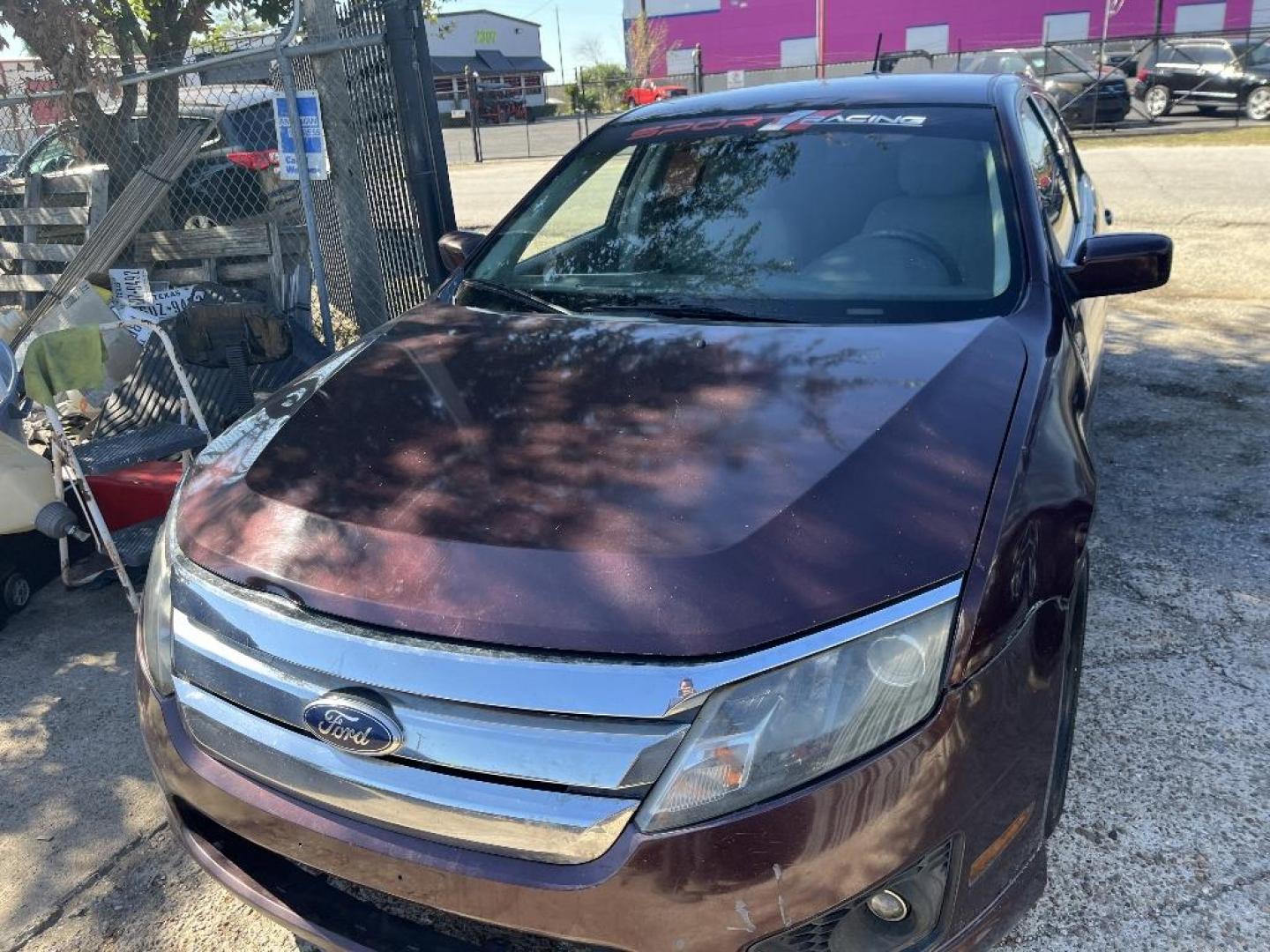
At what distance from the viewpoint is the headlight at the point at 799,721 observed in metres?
1.50

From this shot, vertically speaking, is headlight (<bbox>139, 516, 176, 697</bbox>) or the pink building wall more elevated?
the pink building wall

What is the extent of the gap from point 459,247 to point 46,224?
5139 mm

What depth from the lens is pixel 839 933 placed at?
1.61 meters

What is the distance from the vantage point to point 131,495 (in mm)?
3854

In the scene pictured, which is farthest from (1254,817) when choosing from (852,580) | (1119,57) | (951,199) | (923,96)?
(1119,57)

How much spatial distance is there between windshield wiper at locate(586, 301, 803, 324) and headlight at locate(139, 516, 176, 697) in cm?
129

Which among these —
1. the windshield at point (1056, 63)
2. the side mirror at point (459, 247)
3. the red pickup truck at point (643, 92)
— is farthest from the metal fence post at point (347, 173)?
the red pickup truck at point (643, 92)

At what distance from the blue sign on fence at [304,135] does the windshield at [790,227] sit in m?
2.23

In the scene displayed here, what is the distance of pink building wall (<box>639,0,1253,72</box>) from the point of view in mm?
41219

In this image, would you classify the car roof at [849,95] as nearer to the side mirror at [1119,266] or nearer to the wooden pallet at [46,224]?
the side mirror at [1119,266]

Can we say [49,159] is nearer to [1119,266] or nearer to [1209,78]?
[1119,266]

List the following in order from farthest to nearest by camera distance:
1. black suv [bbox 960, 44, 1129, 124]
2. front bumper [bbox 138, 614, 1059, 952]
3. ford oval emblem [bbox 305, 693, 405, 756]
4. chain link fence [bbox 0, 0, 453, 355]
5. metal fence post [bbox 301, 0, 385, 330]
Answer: black suv [bbox 960, 44, 1129, 124] → metal fence post [bbox 301, 0, 385, 330] → chain link fence [bbox 0, 0, 453, 355] → ford oval emblem [bbox 305, 693, 405, 756] → front bumper [bbox 138, 614, 1059, 952]

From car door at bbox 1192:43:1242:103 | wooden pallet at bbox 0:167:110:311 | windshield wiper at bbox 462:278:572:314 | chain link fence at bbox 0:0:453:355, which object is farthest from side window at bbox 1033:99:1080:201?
car door at bbox 1192:43:1242:103

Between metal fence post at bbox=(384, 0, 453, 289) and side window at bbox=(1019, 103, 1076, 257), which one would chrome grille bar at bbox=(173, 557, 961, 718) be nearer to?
side window at bbox=(1019, 103, 1076, 257)
